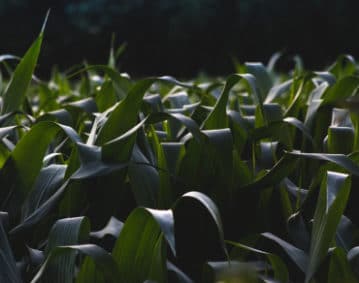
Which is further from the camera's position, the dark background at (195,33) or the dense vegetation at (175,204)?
the dark background at (195,33)

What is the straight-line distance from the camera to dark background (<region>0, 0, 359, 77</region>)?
1494 centimetres

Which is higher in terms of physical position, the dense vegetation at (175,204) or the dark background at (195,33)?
the dense vegetation at (175,204)

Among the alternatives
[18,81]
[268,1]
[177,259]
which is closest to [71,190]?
[177,259]

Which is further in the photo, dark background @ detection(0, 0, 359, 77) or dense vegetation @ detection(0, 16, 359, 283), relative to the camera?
dark background @ detection(0, 0, 359, 77)

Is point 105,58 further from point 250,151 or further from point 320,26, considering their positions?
point 250,151

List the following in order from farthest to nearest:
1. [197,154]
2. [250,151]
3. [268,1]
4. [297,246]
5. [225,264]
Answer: [268,1] → [250,151] → [197,154] → [297,246] → [225,264]

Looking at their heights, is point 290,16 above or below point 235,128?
below

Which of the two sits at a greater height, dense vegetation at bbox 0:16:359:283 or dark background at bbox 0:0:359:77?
dense vegetation at bbox 0:16:359:283

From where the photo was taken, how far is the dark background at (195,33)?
1494 cm

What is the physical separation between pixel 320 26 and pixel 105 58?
430cm

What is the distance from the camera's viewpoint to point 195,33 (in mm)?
15195

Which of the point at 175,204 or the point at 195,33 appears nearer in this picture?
the point at 175,204

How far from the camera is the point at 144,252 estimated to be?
1118 mm

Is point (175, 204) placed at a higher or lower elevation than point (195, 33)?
higher
